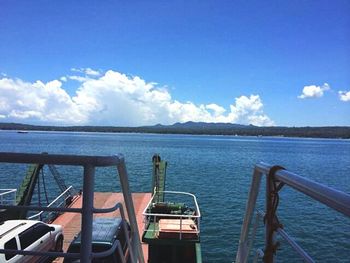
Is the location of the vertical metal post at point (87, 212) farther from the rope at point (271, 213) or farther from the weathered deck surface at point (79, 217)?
the weathered deck surface at point (79, 217)

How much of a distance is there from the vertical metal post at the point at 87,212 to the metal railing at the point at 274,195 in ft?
3.92

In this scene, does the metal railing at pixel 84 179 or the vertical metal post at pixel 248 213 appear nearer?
the metal railing at pixel 84 179

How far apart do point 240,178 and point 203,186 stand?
11.2 meters

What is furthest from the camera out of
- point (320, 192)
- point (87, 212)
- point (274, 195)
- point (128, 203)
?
point (128, 203)

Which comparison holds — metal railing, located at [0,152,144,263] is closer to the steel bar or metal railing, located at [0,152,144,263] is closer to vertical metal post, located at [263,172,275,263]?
the steel bar

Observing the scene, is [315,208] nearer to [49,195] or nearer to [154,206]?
[154,206]

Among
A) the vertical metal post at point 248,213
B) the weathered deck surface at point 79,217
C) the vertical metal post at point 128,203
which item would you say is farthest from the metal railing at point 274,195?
the weathered deck surface at point 79,217

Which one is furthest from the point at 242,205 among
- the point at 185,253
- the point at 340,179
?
the point at 340,179

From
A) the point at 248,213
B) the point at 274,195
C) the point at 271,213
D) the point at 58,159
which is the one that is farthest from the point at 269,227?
the point at 58,159

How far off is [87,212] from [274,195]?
1.25 meters

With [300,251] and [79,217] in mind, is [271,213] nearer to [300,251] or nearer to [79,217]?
[300,251]

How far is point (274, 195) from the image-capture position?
2580 mm

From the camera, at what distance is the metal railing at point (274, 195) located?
157cm

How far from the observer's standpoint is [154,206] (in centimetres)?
1705
